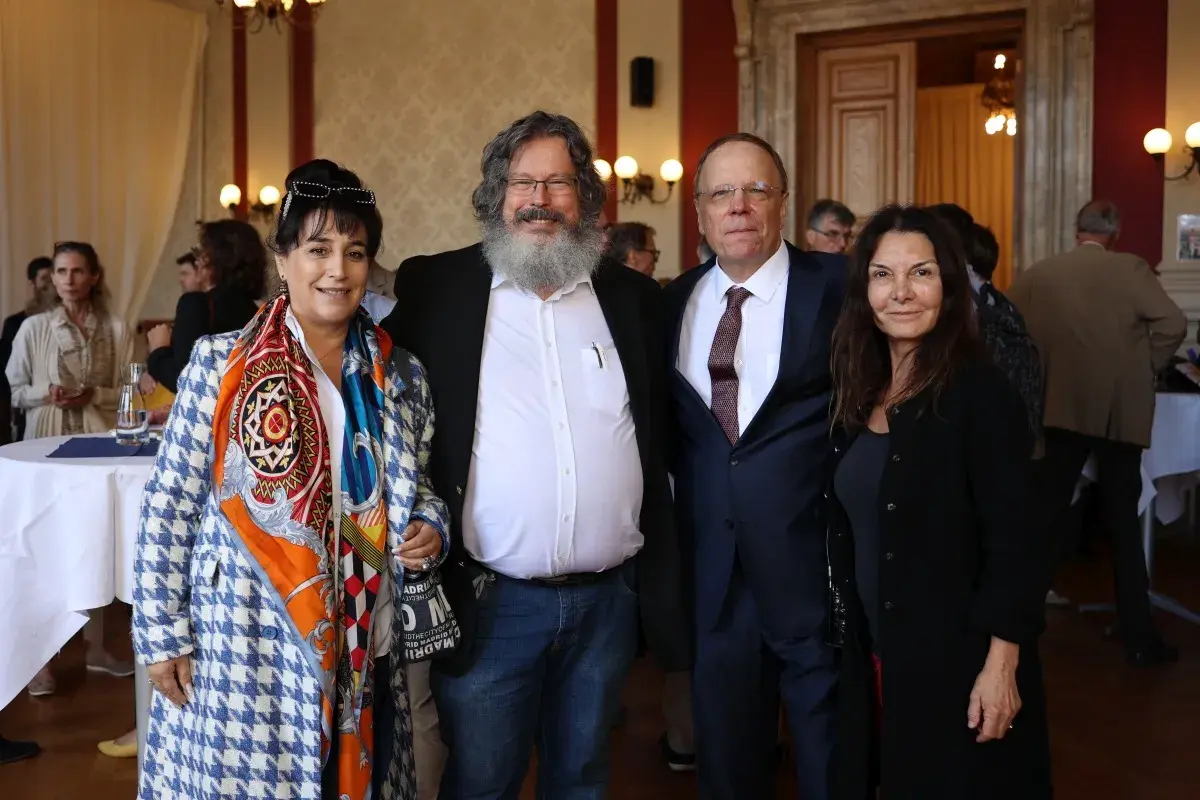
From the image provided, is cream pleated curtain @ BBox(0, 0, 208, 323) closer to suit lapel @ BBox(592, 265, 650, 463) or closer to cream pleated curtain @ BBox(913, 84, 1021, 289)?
suit lapel @ BBox(592, 265, 650, 463)

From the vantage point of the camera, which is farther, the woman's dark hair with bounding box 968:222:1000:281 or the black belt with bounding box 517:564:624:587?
the woman's dark hair with bounding box 968:222:1000:281

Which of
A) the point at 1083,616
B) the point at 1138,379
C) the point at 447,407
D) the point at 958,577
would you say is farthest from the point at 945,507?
the point at 1083,616

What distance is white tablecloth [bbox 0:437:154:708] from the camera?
9.64ft

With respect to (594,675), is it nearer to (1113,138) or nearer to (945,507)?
(945,507)

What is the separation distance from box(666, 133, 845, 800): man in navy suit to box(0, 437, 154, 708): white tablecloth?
5.10 feet

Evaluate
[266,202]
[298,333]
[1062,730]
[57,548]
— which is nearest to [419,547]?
[298,333]

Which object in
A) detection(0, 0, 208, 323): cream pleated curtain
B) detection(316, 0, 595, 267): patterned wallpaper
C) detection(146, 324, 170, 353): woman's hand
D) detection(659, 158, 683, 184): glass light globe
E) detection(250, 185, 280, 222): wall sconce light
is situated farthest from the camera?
detection(250, 185, 280, 222): wall sconce light

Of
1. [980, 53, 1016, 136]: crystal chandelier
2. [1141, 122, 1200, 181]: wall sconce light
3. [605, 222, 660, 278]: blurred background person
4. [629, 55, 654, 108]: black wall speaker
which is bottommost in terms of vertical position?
[605, 222, 660, 278]: blurred background person

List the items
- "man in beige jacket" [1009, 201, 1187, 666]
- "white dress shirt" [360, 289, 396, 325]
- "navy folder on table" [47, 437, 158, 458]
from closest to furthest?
"navy folder on table" [47, 437, 158, 458]
"white dress shirt" [360, 289, 396, 325]
"man in beige jacket" [1009, 201, 1187, 666]

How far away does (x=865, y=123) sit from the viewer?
791 cm

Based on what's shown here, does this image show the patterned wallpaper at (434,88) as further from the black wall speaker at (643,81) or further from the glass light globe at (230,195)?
the glass light globe at (230,195)

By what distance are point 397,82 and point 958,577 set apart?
7.93 m

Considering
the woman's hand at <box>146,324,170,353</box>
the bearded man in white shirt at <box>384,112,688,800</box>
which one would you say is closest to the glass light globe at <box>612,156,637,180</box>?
the woman's hand at <box>146,324,170,353</box>

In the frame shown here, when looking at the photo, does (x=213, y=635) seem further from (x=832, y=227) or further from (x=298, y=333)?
(x=832, y=227)
